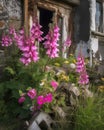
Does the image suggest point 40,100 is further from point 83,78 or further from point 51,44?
point 83,78

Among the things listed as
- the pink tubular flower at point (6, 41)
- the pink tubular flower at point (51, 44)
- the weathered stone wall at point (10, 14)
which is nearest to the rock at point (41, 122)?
the pink tubular flower at point (51, 44)

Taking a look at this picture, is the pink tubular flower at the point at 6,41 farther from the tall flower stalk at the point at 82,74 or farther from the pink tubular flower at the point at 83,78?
the pink tubular flower at the point at 83,78

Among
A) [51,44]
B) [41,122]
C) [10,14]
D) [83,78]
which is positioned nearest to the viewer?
[41,122]

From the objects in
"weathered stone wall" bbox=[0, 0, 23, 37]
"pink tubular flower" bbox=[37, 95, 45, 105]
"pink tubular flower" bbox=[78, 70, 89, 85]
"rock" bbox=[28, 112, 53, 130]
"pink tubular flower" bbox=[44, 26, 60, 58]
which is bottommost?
"rock" bbox=[28, 112, 53, 130]

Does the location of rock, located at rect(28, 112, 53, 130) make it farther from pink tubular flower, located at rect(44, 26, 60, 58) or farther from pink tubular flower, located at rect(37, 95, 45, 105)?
pink tubular flower, located at rect(44, 26, 60, 58)

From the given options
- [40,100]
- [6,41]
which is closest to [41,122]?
[40,100]

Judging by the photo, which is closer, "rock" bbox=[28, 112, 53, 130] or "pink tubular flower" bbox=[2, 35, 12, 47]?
"rock" bbox=[28, 112, 53, 130]

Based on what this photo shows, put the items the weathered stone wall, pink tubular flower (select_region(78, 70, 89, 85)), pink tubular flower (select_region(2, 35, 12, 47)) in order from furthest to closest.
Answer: the weathered stone wall → pink tubular flower (select_region(2, 35, 12, 47)) → pink tubular flower (select_region(78, 70, 89, 85))

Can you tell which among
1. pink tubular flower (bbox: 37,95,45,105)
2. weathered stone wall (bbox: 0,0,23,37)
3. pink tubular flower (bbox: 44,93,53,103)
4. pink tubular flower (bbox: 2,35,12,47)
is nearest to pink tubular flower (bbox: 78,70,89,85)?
pink tubular flower (bbox: 44,93,53,103)

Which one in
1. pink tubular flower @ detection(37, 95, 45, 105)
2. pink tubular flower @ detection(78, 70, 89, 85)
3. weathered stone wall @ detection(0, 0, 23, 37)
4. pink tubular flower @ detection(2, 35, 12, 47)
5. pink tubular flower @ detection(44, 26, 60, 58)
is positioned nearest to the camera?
pink tubular flower @ detection(37, 95, 45, 105)

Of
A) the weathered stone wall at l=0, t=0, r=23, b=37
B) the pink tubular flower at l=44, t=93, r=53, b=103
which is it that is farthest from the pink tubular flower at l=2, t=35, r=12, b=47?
the weathered stone wall at l=0, t=0, r=23, b=37

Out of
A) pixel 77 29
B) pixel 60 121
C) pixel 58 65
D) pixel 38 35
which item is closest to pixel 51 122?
pixel 60 121

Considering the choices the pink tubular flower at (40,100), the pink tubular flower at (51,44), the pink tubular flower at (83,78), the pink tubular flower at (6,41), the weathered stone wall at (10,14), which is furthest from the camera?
the weathered stone wall at (10,14)

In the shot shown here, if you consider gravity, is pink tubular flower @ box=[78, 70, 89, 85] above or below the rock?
above
